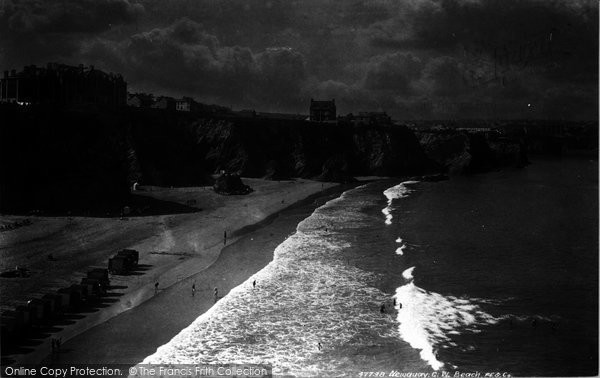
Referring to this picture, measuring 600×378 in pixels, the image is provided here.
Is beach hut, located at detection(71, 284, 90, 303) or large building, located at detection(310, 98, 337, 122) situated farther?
large building, located at detection(310, 98, 337, 122)

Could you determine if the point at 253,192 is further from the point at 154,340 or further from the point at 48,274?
the point at 154,340

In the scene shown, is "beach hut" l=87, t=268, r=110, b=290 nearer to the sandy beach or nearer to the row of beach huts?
the row of beach huts

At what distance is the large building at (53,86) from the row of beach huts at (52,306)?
165 ft

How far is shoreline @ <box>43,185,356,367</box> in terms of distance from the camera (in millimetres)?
23375

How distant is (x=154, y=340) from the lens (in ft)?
82.2

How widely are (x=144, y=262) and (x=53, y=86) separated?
5052 cm

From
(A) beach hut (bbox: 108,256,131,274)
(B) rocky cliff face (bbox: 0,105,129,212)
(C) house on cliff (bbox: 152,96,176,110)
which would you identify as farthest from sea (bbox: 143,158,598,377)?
(C) house on cliff (bbox: 152,96,176,110)

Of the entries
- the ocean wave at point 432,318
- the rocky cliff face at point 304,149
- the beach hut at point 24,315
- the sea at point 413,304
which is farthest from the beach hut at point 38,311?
the rocky cliff face at point 304,149

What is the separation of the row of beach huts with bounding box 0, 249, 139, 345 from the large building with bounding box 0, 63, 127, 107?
5026 centimetres

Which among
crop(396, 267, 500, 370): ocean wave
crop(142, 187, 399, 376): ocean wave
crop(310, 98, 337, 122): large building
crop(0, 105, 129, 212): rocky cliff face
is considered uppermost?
crop(310, 98, 337, 122): large building

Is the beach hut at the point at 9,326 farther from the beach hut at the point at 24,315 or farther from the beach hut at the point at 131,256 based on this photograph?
the beach hut at the point at 131,256

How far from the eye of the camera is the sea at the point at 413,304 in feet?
78.9

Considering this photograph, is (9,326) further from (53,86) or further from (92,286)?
(53,86)

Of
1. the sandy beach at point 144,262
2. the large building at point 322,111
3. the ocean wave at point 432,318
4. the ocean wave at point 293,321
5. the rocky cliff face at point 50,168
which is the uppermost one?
the large building at point 322,111
